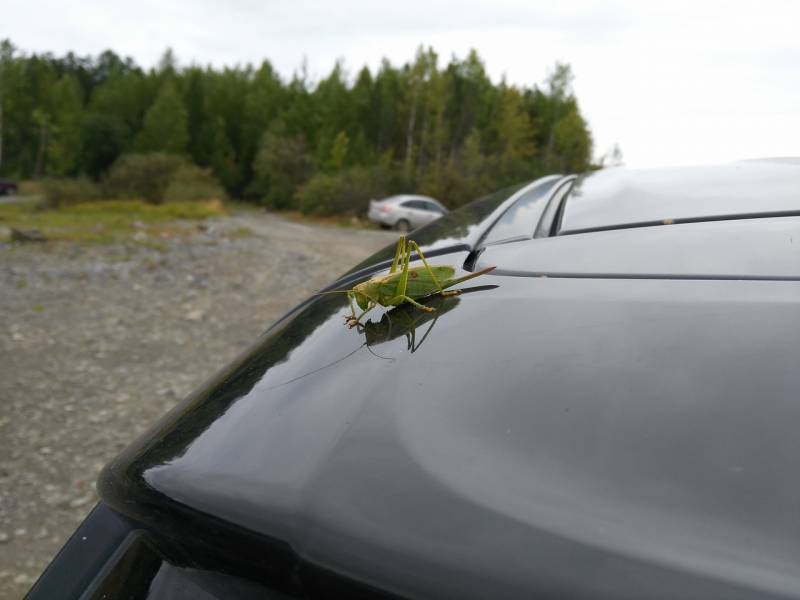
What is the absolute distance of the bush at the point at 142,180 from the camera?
29609 mm

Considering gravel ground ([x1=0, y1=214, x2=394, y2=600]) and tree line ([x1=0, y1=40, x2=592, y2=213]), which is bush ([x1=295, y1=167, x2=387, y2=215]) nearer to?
tree line ([x1=0, y1=40, x2=592, y2=213])

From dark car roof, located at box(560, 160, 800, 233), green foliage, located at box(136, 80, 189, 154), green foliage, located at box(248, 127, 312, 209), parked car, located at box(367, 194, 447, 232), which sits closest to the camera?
dark car roof, located at box(560, 160, 800, 233)

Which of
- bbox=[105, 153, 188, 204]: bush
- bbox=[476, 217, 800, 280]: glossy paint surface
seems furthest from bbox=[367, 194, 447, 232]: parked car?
bbox=[476, 217, 800, 280]: glossy paint surface

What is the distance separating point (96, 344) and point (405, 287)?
5511 millimetres

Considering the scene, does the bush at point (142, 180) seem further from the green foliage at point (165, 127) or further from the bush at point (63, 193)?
the green foliage at point (165, 127)

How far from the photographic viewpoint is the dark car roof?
3.34ft

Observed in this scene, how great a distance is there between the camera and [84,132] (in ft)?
148

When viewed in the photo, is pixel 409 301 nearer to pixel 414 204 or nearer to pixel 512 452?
pixel 512 452

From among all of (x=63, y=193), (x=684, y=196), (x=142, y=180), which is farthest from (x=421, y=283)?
(x=142, y=180)

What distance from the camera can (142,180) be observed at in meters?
30.2

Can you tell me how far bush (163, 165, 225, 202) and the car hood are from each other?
2883cm

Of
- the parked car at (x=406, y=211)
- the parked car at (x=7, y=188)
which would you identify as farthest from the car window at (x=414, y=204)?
the parked car at (x=7, y=188)

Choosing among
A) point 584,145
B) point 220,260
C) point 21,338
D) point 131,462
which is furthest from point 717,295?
point 584,145

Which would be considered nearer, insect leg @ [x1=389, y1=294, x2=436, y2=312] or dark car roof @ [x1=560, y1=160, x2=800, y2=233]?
insect leg @ [x1=389, y1=294, x2=436, y2=312]
